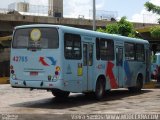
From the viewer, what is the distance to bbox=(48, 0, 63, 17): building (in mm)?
56075

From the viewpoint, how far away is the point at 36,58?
16984mm

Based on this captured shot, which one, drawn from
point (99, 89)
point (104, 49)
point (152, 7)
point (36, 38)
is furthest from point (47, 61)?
point (152, 7)

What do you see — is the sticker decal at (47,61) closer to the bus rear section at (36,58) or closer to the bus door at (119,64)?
the bus rear section at (36,58)

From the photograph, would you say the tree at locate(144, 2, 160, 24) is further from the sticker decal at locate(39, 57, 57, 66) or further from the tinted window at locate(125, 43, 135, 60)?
the sticker decal at locate(39, 57, 57, 66)

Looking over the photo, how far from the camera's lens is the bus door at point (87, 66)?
18.0 meters

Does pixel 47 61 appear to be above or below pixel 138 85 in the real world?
above

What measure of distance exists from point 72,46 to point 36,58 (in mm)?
1452

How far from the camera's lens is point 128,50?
22281mm

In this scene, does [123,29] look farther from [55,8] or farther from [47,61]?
[55,8]

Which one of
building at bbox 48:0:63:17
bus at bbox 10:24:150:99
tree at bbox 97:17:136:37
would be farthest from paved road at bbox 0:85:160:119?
building at bbox 48:0:63:17

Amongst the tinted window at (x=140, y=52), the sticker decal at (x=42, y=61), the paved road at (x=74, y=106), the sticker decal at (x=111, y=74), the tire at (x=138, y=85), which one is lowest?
the paved road at (x=74, y=106)

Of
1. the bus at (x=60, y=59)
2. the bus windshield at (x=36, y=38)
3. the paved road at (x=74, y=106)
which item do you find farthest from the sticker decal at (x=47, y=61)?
the paved road at (x=74, y=106)

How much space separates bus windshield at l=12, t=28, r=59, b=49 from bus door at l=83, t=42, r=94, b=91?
1791mm

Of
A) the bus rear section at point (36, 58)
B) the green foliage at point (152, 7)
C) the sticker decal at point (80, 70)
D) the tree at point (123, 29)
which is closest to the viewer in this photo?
the bus rear section at point (36, 58)
